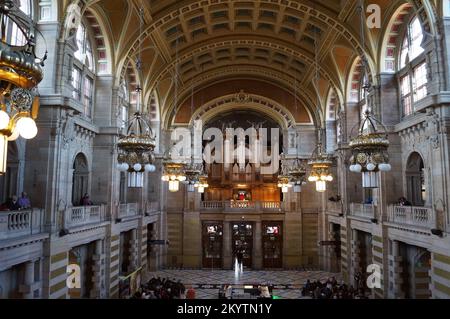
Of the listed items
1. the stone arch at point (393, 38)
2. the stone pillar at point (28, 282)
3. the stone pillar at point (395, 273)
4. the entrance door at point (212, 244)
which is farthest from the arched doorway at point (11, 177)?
the entrance door at point (212, 244)

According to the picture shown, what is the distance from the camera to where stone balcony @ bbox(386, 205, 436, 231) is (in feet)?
41.8

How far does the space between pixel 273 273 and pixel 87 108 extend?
1737 centimetres

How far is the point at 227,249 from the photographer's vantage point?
28.6m

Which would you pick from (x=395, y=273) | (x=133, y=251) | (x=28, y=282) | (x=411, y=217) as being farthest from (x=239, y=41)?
(x=28, y=282)

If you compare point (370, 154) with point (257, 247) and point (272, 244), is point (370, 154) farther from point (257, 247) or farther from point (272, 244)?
point (272, 244)

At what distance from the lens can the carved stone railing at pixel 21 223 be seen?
9.44 metres

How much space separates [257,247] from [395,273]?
46.2 ft

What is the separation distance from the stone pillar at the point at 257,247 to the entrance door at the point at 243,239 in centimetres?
59

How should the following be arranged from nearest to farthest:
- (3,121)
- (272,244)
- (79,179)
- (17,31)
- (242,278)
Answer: (3,121), (17,31), (79,179), (242,278), (272,244)

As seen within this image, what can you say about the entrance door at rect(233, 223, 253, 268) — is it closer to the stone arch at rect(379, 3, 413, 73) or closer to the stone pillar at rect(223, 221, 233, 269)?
the stone pillar at rect(223, 221, 233, 269)

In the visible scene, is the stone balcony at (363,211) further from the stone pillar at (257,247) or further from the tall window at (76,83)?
the tall window at (76,83)

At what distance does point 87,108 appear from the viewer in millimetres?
17312

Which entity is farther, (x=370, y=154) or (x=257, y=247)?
(x=257, y=247)
